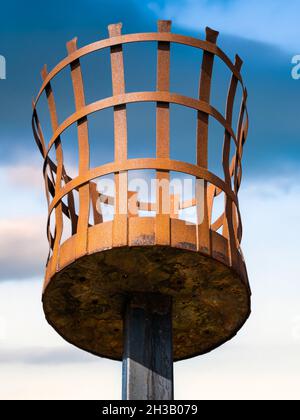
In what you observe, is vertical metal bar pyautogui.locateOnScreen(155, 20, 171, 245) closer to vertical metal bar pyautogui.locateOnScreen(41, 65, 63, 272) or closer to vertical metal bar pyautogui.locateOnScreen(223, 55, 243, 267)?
vertical metal bar pyautogui.locateOnScreen(223, 55, 243, 267)

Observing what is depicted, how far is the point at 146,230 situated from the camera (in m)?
15.0

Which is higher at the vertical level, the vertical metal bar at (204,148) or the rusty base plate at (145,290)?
the vertical metal bar at (204,148)

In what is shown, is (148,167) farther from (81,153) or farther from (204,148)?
(81,153)

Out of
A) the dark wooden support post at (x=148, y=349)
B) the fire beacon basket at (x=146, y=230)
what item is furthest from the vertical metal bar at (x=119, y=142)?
the dark wooden support post at (x=148, y=349)

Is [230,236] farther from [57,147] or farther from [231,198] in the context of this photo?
[57,147]

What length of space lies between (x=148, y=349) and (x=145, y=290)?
1.06 meters

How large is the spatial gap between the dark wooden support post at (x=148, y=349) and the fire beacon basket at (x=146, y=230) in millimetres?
283

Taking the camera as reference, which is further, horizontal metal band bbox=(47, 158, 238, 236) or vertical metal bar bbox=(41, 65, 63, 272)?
vertical metal bar bbox=(41, 65, 63, 272)

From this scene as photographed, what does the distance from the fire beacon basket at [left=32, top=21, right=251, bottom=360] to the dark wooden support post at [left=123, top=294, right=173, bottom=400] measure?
0.28 metres

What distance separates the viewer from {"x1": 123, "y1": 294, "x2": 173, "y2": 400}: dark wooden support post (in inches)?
622

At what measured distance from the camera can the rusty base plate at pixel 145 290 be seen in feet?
51.2

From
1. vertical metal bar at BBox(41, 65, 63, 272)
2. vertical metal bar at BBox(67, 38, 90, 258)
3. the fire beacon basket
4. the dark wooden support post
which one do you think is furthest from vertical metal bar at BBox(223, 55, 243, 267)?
vertical metal bar at BBox(41, 65, 63, 272)

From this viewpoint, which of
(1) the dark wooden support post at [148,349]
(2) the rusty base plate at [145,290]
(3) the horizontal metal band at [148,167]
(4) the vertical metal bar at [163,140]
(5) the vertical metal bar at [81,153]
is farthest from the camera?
(1) the dark wooden support post at [148,349]

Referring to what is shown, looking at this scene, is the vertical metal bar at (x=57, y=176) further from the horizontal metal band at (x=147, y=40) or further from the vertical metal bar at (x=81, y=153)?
the vertical metal bar at (x=81, y=153)
